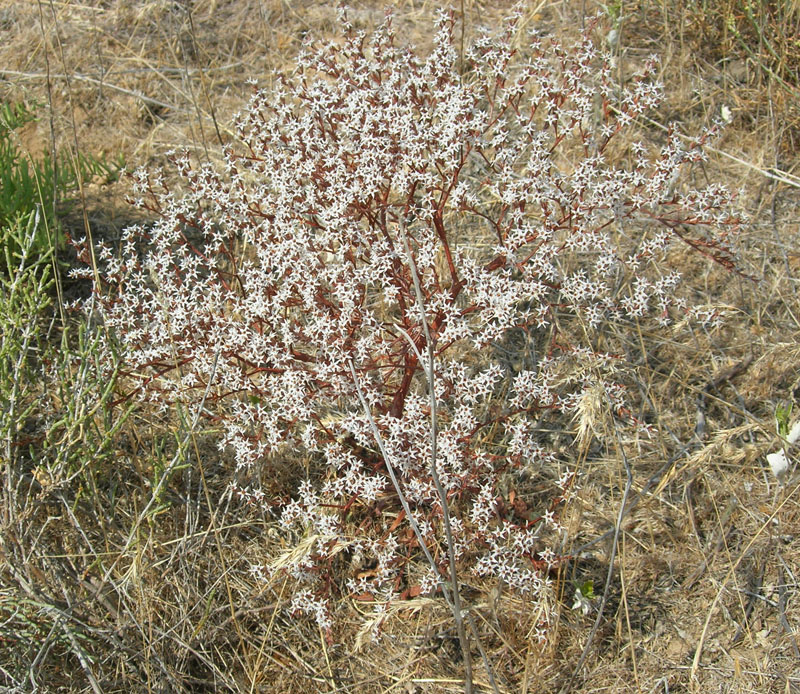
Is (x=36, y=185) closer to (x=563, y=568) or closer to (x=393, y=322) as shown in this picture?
(x=393, y=322)

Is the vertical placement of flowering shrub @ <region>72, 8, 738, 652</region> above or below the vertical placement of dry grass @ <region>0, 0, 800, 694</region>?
above

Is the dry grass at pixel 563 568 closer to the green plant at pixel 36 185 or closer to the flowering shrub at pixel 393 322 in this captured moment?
the flowering shrub at pixel 393 322

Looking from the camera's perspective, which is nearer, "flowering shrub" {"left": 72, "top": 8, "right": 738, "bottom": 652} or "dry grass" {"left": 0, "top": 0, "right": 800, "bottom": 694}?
"dry grass" {"left": 0, "top": 0, "right": 800, "bottom": 694}

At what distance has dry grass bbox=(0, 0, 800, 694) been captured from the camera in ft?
8.30

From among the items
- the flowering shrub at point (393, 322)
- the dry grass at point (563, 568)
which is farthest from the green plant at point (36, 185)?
the flowering shrub at point (393, 322)

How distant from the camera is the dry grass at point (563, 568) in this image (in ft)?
8.30

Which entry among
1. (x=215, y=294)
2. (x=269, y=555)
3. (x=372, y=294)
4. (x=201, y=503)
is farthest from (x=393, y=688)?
(x=372, y=294)

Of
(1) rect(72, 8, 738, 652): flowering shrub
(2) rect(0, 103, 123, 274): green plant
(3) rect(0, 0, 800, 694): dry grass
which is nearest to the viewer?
(3) rect(0, 0, 800, 694): dry grass

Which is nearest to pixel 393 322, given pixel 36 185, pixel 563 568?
pixel 563 568

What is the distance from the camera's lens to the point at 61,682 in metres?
2.47

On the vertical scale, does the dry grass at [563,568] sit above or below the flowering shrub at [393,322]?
below

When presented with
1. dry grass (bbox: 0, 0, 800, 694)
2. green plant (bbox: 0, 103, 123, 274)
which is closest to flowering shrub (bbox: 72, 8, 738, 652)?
dry grass (bbox: 0, 0, 800, 694)

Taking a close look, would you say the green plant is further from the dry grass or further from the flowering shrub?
Result: the flowering shrub

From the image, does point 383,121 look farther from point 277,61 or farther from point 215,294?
point 277,61
